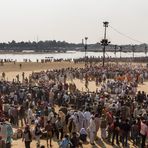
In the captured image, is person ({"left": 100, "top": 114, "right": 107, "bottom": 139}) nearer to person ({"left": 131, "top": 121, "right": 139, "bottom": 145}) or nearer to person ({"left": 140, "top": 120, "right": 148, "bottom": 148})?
person ({"left": 131, "top": 121, "right": 139, "bottom": 145})

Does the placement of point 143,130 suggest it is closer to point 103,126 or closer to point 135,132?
point 135,132

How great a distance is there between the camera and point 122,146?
19344 mm

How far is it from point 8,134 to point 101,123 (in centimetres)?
485

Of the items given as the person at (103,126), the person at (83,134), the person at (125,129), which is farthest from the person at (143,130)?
the person at (83,134)

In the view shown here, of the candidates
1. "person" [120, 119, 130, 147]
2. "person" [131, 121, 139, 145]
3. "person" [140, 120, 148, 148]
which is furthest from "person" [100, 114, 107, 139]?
"person" [140, 120, 148, 148]

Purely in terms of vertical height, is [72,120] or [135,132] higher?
[72,120]

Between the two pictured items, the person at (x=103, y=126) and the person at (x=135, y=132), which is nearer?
the person at (x=135, y=132)

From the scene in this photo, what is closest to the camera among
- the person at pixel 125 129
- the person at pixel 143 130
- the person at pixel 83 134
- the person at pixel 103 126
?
the person at pixel 143 130

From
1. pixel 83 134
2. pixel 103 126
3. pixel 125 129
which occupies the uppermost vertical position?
pixel 125 129

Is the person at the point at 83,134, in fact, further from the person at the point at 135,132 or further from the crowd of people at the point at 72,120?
the person at the point at 135,132

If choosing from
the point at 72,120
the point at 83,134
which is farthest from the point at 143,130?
the point at 72,120

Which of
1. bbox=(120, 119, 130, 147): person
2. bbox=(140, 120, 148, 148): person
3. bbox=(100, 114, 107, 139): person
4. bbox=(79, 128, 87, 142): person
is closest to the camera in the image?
bbox=(140, 120, 148, 148): person

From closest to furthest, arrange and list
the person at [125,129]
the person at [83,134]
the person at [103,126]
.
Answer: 1. the person at [125,129]
2. the person at [83,134]
3. the person at [103,126]

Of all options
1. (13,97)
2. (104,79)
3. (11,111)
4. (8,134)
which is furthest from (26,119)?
(104,79)
